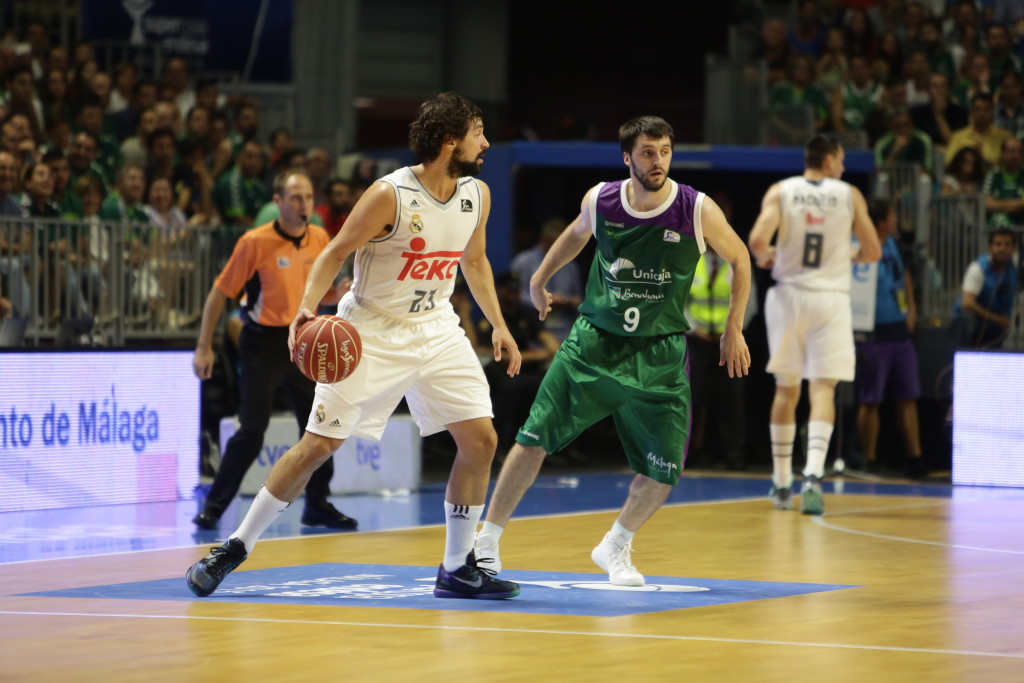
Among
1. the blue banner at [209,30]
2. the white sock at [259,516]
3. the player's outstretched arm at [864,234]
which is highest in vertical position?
the blue banner at [209,30]

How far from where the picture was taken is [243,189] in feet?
48.9

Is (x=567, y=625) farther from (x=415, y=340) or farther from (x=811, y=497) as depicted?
(x=811, y=497)

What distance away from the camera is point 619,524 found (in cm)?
756

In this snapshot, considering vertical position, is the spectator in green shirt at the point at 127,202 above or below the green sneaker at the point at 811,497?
above

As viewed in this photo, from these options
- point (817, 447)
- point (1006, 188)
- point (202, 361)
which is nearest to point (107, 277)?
point (202, 361)

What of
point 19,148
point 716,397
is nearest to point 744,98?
point 716,397

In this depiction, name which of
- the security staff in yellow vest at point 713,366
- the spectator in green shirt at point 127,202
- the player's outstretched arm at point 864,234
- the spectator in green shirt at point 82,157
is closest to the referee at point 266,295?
the player's outstretched arm at point 864,234

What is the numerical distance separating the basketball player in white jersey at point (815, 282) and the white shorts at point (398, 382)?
4230 mm

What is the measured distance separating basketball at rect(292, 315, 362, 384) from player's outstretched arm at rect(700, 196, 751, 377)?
169 centimetres

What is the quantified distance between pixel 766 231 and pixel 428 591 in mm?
4383

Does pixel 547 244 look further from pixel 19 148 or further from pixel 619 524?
pixel 619 524

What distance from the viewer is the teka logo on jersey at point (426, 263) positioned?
6.92 m

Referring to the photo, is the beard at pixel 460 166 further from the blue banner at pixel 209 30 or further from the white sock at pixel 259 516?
the blue banner at pixel 209 30

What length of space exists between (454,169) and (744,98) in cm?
1153
